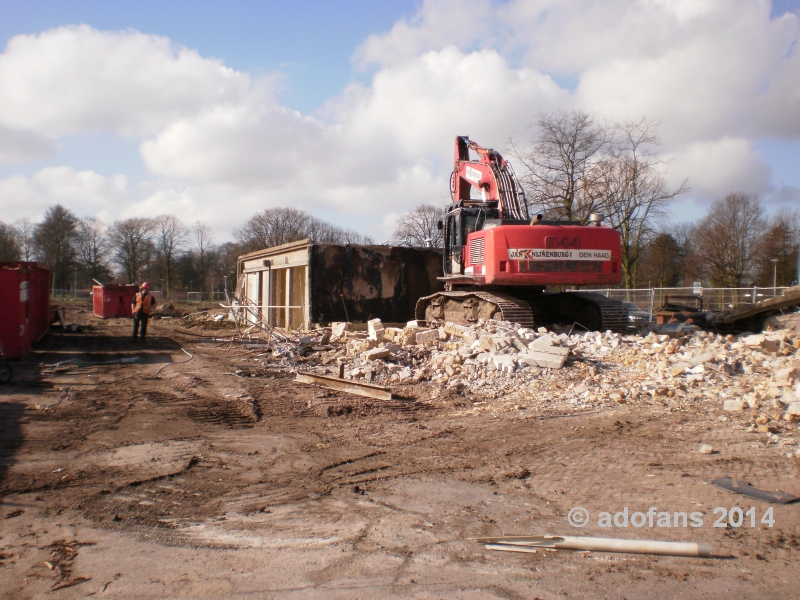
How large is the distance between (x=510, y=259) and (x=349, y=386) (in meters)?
4.07

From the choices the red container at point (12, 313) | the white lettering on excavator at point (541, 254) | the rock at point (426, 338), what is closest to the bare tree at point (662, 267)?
the white lettering on excavator at point (541, 254)

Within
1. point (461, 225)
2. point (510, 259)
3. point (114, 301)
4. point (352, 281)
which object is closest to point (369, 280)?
point (352, 281)

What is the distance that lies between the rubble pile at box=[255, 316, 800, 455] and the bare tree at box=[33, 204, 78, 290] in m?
49.8

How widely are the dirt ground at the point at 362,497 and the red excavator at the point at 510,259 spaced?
4.00 meters

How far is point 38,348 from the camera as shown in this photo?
15164 mm

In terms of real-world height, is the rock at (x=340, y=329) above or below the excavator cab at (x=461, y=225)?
below

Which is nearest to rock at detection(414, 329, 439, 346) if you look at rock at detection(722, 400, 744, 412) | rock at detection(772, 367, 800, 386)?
rock at detection(722, 400, 744, 412)

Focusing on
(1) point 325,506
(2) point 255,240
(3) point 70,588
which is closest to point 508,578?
(1) point 325,506

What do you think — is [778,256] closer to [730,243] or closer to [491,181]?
[730,243]

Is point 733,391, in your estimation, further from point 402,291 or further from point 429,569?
point 402,291

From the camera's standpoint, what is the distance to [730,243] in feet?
130

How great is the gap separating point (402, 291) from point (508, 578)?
592 inches

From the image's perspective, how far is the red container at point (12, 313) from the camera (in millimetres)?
11977

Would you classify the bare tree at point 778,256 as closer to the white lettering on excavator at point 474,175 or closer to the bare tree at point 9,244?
the white lettering on excavator at point 474,175
